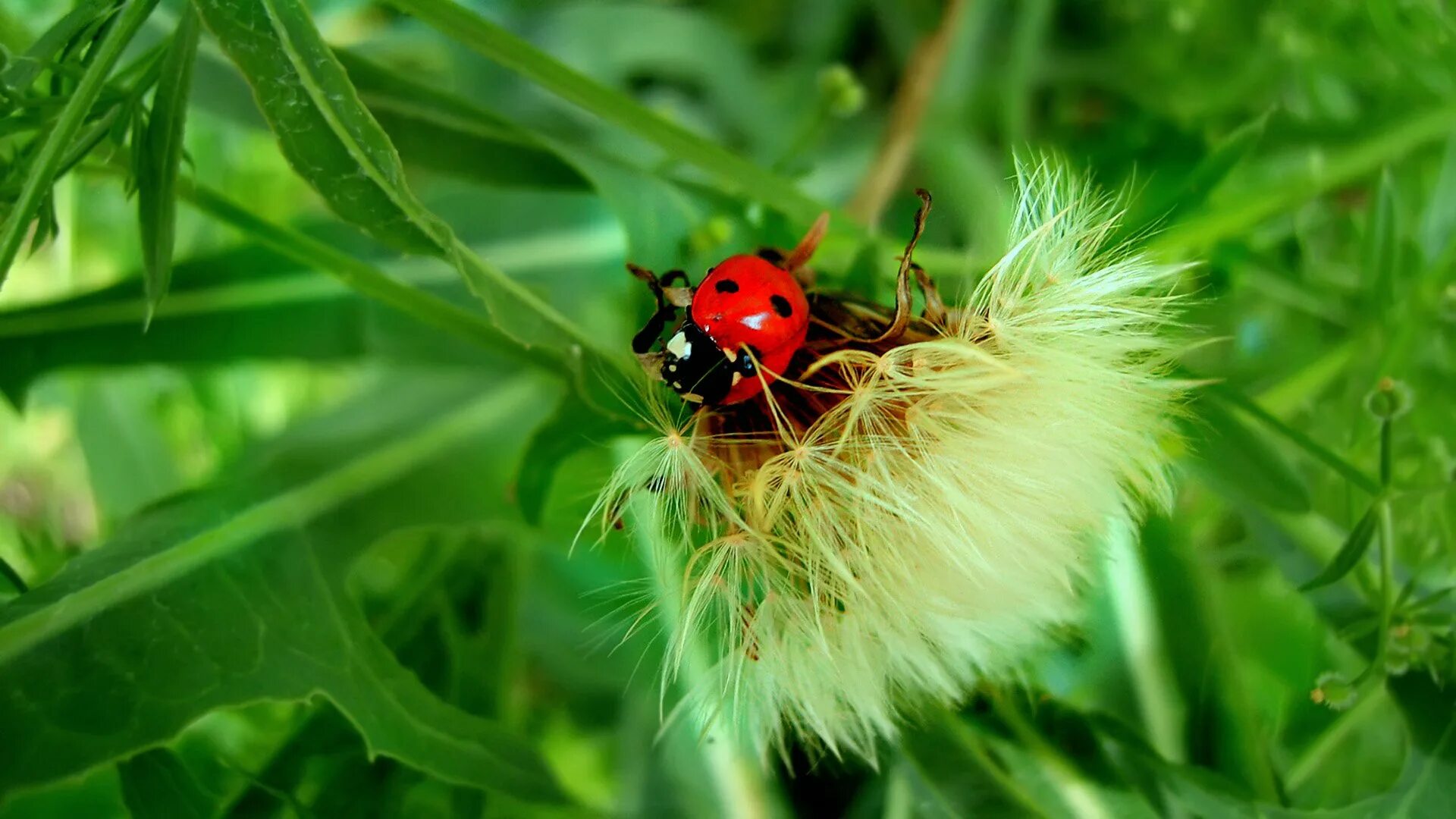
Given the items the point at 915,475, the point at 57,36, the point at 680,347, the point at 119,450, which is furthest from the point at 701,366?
the point at 119,450

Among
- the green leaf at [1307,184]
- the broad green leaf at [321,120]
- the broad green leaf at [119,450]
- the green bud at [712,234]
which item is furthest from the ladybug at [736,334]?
the broad green leaf at [119,450]

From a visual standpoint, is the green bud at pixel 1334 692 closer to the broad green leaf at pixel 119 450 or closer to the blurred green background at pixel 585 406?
the blurred green background at pixel 585 406

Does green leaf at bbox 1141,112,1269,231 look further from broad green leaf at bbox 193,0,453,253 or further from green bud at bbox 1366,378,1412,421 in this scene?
broad green leaf at bbox 193,0,453,253

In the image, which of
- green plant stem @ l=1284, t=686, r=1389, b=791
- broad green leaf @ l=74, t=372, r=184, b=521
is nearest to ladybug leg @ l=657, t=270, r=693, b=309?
green plant stem @ l=1284, t=686, r=1389, b=791

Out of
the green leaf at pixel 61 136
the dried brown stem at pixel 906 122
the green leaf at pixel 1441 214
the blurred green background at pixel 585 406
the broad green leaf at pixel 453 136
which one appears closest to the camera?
the green leaf at pixel 61 136

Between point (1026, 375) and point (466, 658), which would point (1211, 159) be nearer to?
point (1026, 375)

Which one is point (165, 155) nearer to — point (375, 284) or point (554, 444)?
point (375, 284)

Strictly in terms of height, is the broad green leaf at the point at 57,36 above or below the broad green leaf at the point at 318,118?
above

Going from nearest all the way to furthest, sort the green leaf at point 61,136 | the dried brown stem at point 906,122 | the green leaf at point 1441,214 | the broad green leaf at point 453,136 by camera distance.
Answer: the green leaf at point 61,136
the broad green leaf at point 453,136
the green leaf at point 1441,214
the dried brown stem at point 906,122
